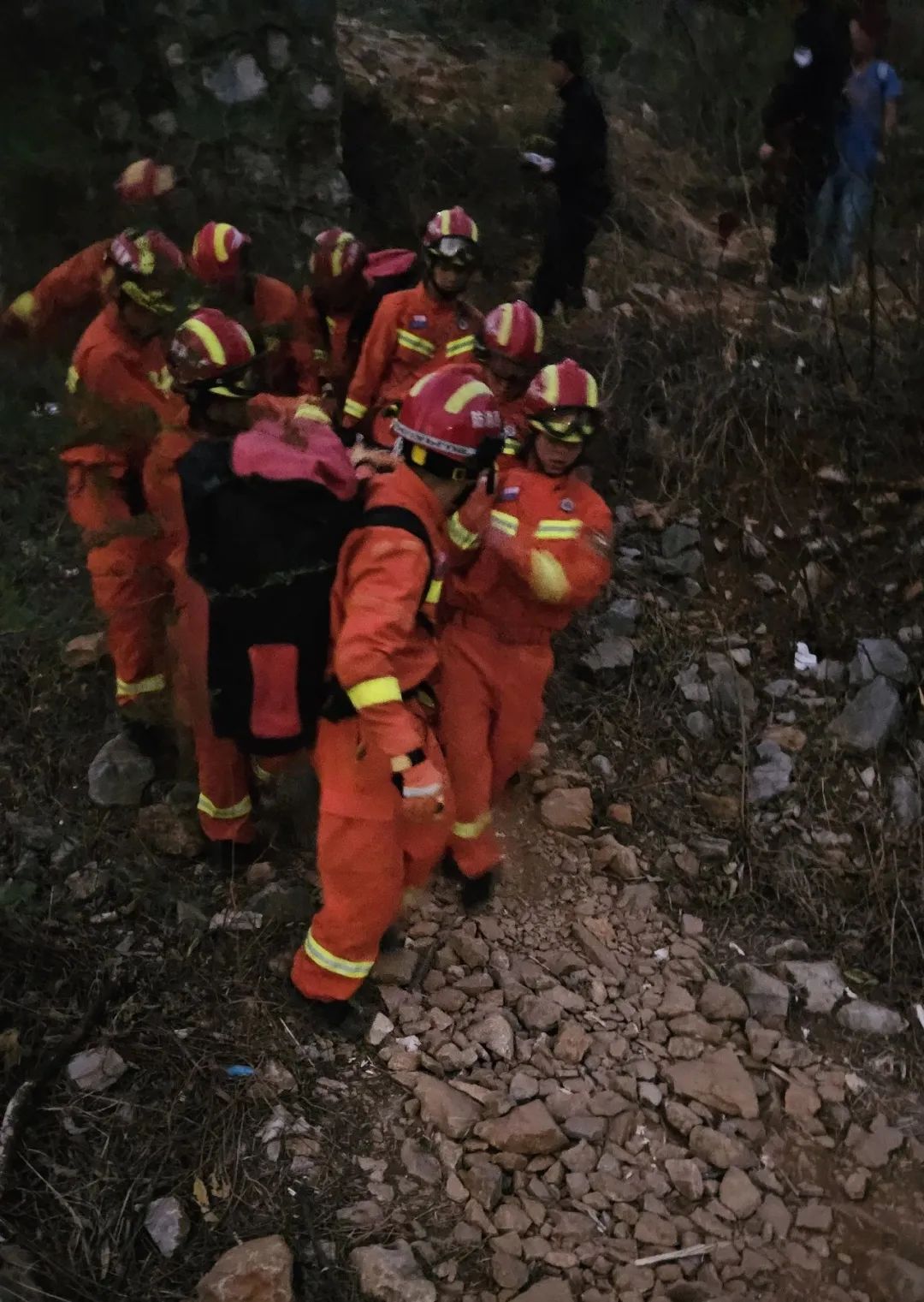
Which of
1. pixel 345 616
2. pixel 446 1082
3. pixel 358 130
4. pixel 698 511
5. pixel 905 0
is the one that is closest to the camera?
pixel 345 616

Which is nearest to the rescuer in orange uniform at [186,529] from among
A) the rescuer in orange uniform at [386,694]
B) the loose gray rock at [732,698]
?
the rescuer in orange uniform at [386,694]

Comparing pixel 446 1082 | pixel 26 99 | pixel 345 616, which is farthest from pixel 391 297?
pixel 446 1082

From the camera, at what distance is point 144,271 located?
119 inches

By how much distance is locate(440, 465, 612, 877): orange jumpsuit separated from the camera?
9.07ft

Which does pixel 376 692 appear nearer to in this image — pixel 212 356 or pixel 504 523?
pixel 504 523

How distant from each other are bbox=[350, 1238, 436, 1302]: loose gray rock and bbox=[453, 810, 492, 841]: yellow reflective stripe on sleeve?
1.13m

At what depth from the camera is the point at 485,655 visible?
9.75ft

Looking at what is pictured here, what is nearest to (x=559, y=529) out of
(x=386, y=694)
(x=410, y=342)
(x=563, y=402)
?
(x=563, y=402)

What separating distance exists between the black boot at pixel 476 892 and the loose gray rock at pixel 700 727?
114 cm

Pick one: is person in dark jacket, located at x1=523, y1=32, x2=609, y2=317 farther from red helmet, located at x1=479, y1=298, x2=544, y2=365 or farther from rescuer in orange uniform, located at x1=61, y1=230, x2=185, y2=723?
rescuer in orange uniform, located at x1=61, y1=230, x2=185, y2=723

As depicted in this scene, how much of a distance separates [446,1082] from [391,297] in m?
2.95

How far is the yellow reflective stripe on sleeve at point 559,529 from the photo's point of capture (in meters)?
2.78

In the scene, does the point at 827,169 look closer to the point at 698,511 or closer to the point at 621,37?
the point at 621,37

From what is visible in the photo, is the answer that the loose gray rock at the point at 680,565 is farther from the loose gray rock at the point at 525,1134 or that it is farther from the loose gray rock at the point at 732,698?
the loose gray rock at the point at 525,1134
